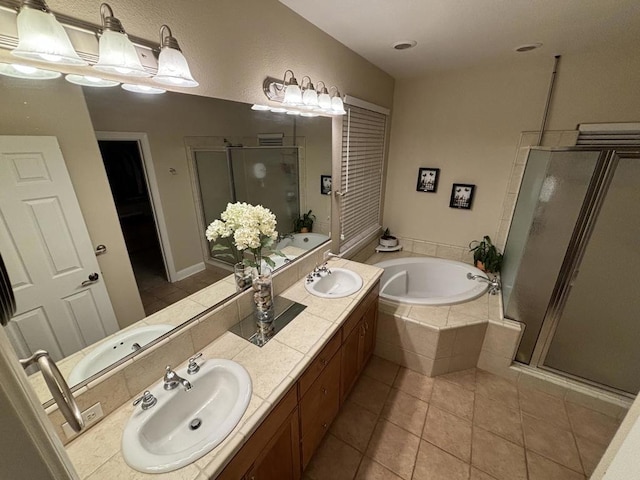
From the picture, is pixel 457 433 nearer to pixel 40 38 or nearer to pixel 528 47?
pixel 40 38

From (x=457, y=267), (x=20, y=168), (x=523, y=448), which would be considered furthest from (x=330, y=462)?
(x=457, y=267)

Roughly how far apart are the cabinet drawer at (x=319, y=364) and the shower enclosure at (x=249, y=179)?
0.68 meters

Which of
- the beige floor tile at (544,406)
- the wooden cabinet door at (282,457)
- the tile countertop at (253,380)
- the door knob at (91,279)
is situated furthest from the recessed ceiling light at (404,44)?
the beige floor tile at (544,406)

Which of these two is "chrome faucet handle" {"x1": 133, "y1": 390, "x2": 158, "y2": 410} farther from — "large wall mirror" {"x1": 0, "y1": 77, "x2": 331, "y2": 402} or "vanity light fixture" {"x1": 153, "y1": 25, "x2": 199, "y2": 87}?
"vanity light fixture" {"x1": 153, "y1": 25, "x2": 199, "y2": 87}

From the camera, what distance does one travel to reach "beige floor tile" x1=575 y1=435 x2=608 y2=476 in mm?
1551

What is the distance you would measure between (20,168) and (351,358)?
1.79 m

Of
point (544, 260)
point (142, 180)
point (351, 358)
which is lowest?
point (351, 358)

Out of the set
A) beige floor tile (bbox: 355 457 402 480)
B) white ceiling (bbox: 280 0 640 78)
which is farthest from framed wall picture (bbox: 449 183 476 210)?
beige floor tile (bbox: 355 457 402 480)

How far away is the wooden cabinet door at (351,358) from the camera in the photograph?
1.68 metres

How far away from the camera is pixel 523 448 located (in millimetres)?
1637

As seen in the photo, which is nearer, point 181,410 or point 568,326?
point 181,410

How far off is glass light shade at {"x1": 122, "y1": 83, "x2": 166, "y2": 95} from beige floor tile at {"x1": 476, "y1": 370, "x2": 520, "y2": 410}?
2.70 meters

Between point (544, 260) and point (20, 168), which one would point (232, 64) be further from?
point (544, 260)

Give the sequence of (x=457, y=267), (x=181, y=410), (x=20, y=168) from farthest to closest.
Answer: (x=457, y=267)
(x=181, y=410)
(x=20, y=168)
